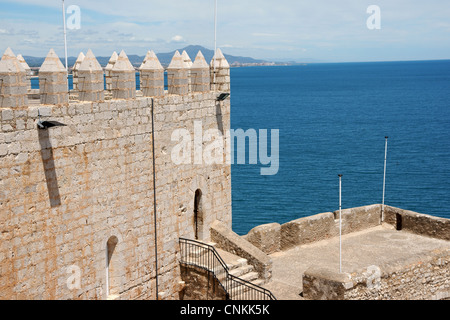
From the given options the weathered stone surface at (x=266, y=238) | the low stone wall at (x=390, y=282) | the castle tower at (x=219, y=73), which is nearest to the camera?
the low stone wall at (x=390, y=282)

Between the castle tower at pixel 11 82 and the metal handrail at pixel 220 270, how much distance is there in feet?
21.6

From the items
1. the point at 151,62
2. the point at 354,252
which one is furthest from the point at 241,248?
the point at 151,62

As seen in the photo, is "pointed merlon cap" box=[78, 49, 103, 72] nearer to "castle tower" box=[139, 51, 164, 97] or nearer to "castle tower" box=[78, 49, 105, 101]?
"castle tower" box=[78, 49, 105, 101]

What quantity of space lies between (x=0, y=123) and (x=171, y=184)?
221 inches

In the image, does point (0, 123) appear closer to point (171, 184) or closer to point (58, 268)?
point (58, 268)

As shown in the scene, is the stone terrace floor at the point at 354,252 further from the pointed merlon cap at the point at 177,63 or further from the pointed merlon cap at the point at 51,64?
the pointed merlon cap at the point at 51,64

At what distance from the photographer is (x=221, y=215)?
1778 centimetres

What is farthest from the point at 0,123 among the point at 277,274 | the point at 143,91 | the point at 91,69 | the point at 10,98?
the point at 277,274

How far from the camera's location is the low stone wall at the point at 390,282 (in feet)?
50.0

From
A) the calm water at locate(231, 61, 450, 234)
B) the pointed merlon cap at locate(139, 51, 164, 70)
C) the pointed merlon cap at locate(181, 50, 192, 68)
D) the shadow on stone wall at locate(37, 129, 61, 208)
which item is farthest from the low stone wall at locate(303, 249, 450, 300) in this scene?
the calm water at locate(231, 61, 450, 234)

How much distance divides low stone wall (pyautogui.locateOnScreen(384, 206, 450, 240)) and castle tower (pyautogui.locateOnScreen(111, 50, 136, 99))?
43.2 feet

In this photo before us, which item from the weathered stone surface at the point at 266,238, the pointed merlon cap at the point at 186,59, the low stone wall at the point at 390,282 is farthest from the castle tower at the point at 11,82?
the weathered stone surface at the point at 266,238

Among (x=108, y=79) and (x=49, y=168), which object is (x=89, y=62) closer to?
(x=49, y=168)

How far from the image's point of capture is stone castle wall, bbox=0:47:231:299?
444 inches
